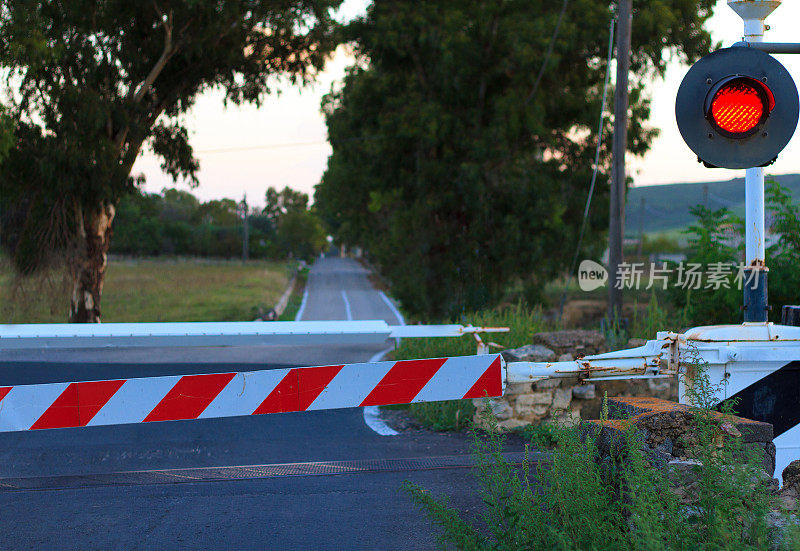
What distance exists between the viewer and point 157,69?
72.3ft

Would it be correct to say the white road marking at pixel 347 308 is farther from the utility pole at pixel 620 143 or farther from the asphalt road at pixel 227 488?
the asphalt road at pixel 227 488

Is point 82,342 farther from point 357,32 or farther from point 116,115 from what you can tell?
point 357,32

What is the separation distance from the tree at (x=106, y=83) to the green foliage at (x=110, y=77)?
0.03m

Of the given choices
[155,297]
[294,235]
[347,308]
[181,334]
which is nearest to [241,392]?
[181,334]

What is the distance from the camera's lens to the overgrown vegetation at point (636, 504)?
9.46 feet

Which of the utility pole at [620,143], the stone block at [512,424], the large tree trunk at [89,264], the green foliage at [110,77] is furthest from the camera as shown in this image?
the large tree trunk at [89,264]

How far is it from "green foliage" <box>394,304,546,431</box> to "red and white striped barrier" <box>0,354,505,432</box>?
8.75ft

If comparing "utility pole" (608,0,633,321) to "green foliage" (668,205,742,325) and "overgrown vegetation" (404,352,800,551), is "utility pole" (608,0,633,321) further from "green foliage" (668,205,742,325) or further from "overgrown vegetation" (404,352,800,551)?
"overgrown vegetation" (404,352,800,551)

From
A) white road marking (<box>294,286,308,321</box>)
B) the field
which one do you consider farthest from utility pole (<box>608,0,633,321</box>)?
white road marking (<box>294,286,308,321</box>)

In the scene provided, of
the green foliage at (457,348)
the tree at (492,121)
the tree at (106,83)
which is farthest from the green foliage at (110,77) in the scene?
the green foliage at (457,348)

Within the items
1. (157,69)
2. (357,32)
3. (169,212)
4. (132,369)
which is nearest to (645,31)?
(357,32)

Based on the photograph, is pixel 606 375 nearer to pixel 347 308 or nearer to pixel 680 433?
pixel 680 433

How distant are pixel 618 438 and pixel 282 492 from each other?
9.43 feet

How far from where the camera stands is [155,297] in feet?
138
